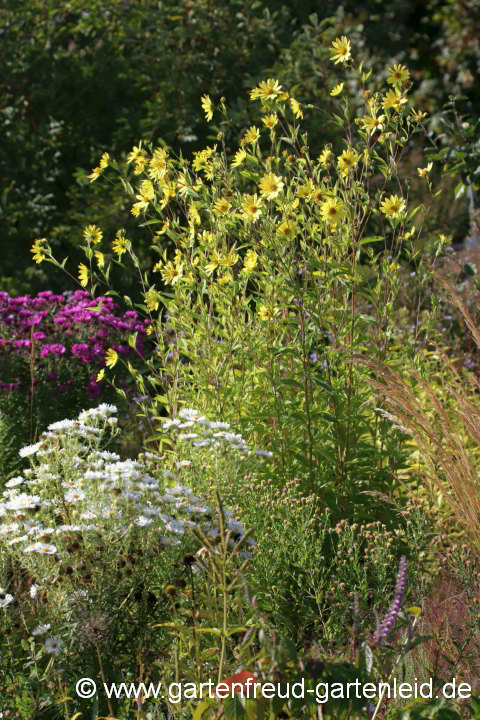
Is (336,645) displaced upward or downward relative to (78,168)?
upward

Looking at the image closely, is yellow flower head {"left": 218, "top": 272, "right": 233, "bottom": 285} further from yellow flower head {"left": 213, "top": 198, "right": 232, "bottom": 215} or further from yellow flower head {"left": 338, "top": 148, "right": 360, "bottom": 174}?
yellow flower head {"left": 338, "top": 148, "right": 360, "bottom": 174}

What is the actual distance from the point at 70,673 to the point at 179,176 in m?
2.11

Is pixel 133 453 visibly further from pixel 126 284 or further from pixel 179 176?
pixel 126 284

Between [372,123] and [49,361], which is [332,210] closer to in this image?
[372,123]

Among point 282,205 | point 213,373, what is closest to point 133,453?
point 213,373

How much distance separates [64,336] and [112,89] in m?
4.31

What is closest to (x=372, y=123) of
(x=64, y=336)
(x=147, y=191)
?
(x=147, y=191)

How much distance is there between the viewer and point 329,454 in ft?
13.0

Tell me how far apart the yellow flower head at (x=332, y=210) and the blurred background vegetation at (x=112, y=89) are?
16.2ft

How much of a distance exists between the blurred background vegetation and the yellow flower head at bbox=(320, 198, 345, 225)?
4930 millimetres

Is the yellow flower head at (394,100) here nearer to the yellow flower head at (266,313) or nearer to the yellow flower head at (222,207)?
the yellow flower head at (222,207)

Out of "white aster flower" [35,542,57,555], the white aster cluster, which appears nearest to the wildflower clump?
the white aster cluster

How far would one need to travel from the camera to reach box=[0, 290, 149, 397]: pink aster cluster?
17.7ft

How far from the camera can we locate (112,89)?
928 cm
